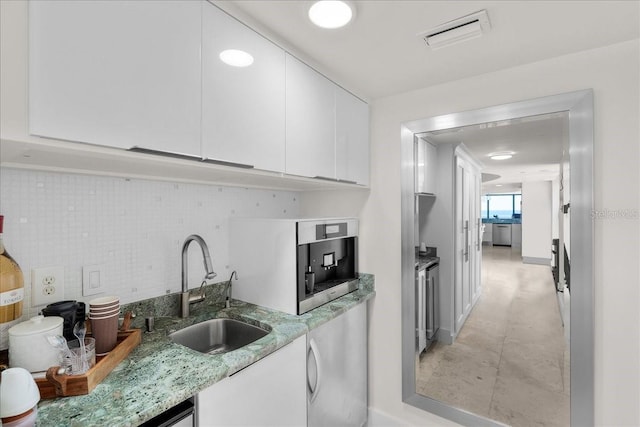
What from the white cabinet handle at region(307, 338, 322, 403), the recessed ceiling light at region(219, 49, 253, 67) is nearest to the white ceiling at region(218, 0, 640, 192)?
the recessed ceiling light at region(219, 49, 253, 67)

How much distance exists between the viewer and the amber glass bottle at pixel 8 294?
0.94 meters

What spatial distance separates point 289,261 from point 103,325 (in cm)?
79

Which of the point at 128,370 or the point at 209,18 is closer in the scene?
the point at 128,370

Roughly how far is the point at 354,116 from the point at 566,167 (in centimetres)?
121

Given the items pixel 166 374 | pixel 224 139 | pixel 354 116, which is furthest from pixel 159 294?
pixel 354 116

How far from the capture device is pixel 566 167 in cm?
160

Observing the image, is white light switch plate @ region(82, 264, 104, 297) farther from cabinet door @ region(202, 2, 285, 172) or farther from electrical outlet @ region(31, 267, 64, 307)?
cabinet door @ region(202, 2, 285, 172)

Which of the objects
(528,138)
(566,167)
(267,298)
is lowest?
(267,298)

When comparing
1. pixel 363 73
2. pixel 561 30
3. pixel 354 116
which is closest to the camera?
pixel 561 30

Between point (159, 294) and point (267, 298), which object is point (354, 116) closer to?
point (267, 298)

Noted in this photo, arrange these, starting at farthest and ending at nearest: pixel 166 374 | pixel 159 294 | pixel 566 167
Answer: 1. pixel 566 167
2. pixel 159 294
3. pixel 166 374

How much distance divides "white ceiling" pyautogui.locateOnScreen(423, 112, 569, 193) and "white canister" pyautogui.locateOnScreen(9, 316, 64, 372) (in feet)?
6.80

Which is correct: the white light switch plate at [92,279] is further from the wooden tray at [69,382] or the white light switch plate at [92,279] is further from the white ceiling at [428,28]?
the white ceiling at [428,28]

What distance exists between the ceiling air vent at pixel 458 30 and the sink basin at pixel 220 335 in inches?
61.7
